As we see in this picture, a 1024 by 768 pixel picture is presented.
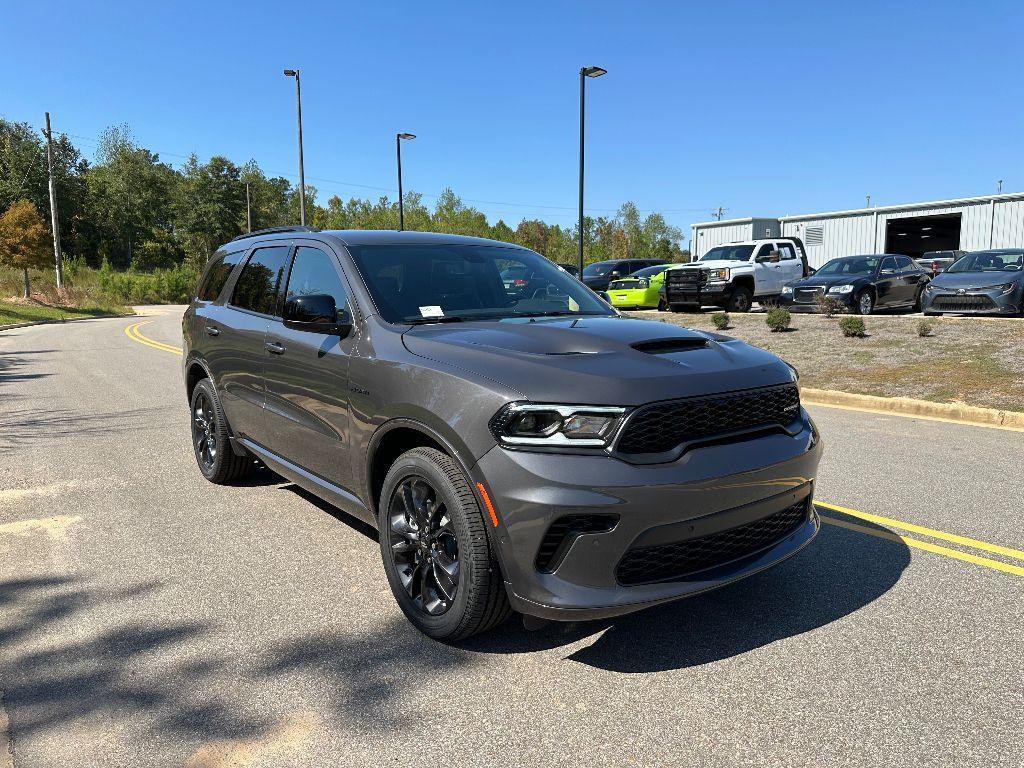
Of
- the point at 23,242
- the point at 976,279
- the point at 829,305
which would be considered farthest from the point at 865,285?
the point at 23,242

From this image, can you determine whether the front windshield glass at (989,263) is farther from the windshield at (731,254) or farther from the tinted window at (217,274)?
the tinted window at (217,274)

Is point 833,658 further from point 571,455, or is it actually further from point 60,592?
point 60,592

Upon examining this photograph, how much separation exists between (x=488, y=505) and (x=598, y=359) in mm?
747

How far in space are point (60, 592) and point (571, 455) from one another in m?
2.89

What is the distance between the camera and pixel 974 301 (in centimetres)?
1543

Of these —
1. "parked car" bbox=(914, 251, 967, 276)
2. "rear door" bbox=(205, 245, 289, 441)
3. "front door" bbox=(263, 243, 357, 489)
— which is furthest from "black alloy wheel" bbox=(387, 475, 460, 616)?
"parked car" bbox=(914, 251, 967, 276)

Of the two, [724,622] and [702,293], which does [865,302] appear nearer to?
[702,293]

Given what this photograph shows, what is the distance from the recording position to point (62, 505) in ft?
17.5

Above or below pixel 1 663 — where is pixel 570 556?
above

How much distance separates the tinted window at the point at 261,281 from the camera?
16.1ft

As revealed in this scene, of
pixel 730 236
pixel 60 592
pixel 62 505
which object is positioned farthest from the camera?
pixel 730 236

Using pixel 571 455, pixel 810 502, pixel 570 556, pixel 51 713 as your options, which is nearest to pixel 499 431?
pixel 571 455

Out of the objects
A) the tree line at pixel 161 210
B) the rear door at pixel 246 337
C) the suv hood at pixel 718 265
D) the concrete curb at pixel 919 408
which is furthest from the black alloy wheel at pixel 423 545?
the tree line at pixel 161 210

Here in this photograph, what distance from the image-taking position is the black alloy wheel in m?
3.21
